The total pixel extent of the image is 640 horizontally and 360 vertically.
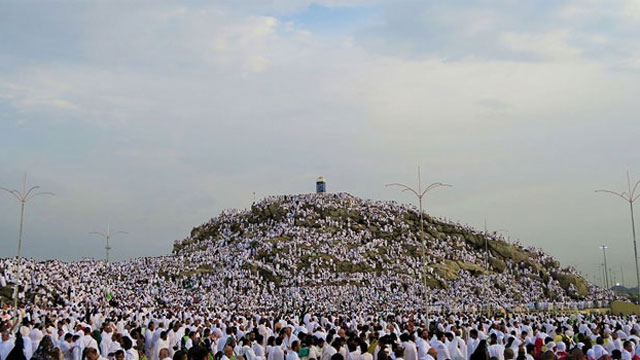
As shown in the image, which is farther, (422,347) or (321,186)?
(321,186)

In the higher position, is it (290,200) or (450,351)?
(290,200)

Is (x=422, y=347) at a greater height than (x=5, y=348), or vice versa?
(x=5, y=348)

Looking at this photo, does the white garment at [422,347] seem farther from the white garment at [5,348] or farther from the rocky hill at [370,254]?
the rocky hill at [370,254]

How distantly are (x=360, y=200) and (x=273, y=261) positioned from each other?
33764 mm

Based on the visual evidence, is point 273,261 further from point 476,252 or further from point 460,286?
Answer: point 476,252

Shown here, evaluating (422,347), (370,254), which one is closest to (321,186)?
(370,254)

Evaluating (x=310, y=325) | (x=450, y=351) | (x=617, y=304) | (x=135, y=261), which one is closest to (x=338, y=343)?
(x=450, y=351)

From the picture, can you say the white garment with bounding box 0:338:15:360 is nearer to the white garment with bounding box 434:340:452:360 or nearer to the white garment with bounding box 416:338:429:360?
the white garment with bounding box 416:338:429:360

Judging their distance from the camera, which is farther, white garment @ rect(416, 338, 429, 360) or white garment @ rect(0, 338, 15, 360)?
white garment @ rect(416, 338, 429, 360)

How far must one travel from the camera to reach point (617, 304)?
2192 inches

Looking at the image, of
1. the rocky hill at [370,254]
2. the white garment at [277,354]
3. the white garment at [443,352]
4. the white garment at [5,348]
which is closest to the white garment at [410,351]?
the white garment at [443,352]

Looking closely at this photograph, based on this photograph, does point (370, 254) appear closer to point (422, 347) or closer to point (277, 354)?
point (422, 347)

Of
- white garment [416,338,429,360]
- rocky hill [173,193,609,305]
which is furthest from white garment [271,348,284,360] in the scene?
rocky hill [173,193,609,305]

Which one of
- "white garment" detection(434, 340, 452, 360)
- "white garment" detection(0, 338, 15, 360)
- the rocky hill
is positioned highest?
the rocky hill
